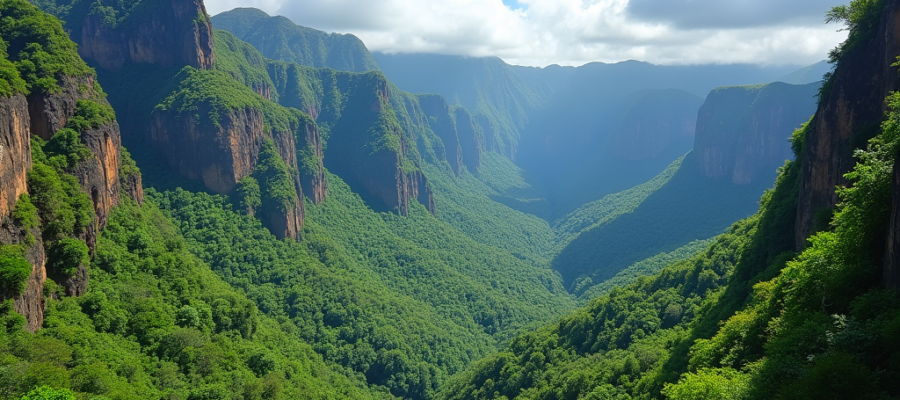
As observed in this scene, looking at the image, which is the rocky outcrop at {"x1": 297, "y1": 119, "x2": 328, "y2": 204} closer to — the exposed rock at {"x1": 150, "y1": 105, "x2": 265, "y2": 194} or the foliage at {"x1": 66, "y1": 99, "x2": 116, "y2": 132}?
the exposed rock at {"x1": 150, "y1": 105, "x2": 265, "y2": 194}

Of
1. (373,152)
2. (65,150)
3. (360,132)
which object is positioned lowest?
(65,150)

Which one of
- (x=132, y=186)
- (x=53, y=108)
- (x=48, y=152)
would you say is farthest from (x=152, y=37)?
(x=48, y=152)

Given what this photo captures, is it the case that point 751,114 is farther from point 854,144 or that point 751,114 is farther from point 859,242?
point 859,242

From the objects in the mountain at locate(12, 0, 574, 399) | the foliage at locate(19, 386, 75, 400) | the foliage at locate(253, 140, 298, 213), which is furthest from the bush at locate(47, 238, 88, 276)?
the foliage at locate(253, 140, 298, 213)

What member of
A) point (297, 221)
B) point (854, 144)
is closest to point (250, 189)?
point (297, 221)

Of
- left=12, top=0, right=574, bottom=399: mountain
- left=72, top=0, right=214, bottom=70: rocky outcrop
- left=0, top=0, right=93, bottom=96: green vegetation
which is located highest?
left=72, top=0, right=214, bottom=70: rocky outcrop

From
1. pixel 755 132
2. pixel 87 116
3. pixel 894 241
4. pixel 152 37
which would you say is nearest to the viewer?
pixel 894 241

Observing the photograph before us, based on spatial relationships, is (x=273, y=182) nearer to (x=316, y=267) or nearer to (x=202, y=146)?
(x=202, y=146)

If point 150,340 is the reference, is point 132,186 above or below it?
above
